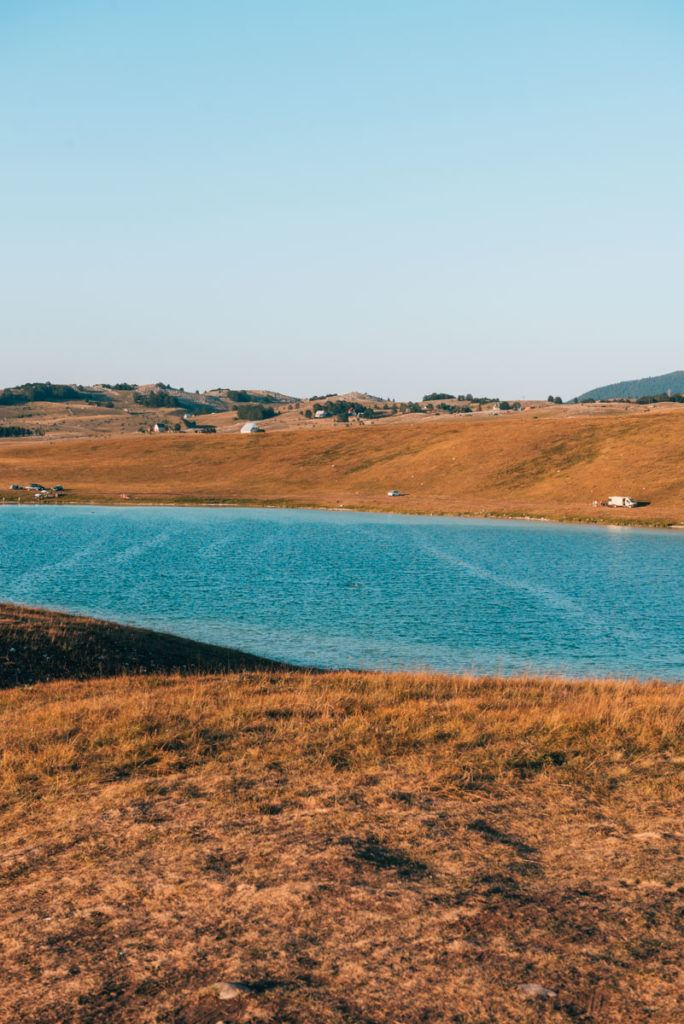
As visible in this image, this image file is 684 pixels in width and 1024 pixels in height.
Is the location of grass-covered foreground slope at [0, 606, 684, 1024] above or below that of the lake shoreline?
below

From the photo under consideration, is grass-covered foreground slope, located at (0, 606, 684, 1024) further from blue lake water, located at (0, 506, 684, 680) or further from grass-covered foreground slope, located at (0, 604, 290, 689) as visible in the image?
blue lake water, located at (0, 506, 684, 680)

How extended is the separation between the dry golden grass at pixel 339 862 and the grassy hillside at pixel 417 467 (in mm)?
90040

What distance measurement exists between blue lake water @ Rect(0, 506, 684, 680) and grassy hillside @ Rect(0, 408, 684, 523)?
24.7m

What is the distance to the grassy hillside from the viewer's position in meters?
122

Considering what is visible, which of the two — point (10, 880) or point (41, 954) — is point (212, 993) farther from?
point (10, 880)

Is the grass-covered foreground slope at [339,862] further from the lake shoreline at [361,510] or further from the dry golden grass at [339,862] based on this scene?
the lake shoreline at [361,510]

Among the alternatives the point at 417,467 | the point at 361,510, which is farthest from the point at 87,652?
the point at 417,467

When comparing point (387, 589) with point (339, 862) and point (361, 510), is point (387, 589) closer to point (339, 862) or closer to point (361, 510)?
point (339, 862)

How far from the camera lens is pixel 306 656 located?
3481 centimetres

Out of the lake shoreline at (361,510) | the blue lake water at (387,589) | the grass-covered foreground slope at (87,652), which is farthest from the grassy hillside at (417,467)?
the grass-covered foreground slope at (87,652)

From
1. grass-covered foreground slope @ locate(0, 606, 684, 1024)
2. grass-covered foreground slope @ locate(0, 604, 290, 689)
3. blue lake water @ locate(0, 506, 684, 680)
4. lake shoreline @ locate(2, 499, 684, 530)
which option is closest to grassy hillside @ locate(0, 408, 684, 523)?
lake shoreline @ locate(2, 499, 684, 530)

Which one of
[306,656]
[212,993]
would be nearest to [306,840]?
[212,993]

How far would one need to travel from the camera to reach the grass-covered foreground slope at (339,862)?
27.3 feet

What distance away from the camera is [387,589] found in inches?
2148
